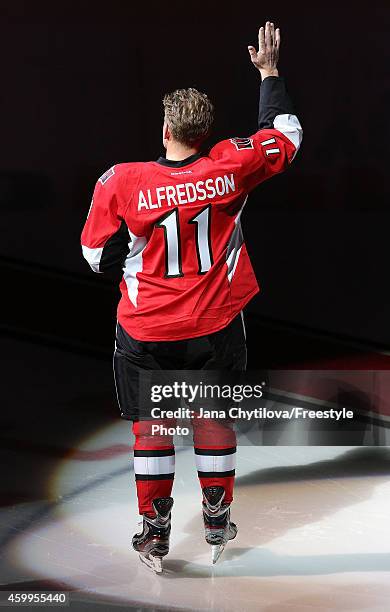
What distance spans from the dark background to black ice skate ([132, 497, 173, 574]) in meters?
2.71

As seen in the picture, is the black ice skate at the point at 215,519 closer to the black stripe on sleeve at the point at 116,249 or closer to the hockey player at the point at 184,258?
the hockey player at the point at 184,258

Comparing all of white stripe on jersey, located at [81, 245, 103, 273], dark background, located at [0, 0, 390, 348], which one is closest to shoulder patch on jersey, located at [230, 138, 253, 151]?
white stripe on jersey, located at [81, 245, 103, 273]

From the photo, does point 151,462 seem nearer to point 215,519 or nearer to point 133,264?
point 215,519

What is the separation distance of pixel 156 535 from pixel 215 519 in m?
0.17

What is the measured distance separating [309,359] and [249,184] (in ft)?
8.31

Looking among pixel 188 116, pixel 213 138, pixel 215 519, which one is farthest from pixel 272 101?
pixel 213 138

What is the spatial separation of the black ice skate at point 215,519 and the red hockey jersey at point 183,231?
1.48ft

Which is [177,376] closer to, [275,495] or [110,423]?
[275,495]

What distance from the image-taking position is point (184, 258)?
8.64ft

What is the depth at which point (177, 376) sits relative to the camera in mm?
2748

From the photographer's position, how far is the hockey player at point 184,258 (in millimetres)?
2588

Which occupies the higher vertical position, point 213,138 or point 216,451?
point 213,138

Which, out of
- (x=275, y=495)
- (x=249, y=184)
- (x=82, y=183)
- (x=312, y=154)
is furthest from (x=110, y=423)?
(x=312, y=154)

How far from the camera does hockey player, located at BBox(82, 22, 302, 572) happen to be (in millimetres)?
2588
